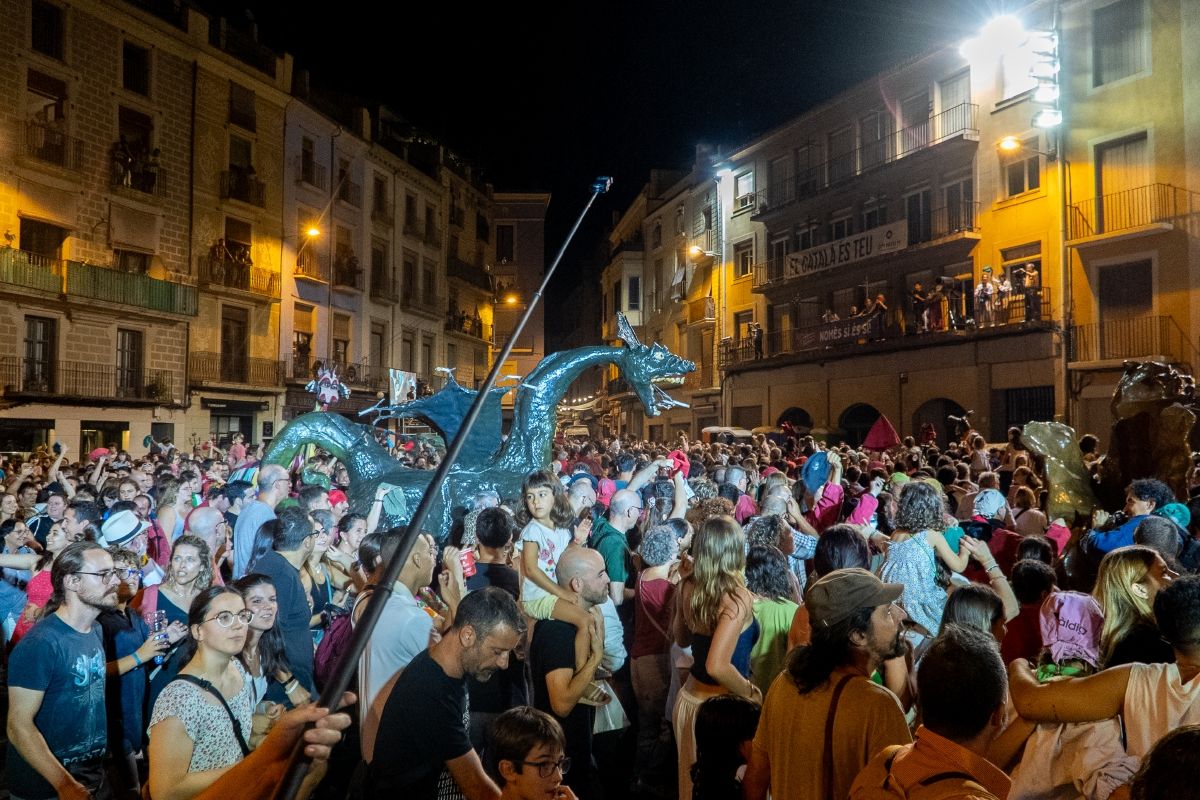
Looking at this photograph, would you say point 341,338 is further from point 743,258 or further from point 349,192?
point 743,258

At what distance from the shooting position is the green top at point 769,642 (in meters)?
4.01

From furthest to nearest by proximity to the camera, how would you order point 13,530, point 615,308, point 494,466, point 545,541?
1. point 615,308
2. point 494,466
3. point 13,530
4. point 545,541

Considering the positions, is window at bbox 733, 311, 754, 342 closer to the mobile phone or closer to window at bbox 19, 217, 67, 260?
window at bbox 19, 217, 67, 260

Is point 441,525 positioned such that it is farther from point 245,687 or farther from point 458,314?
point 458,314

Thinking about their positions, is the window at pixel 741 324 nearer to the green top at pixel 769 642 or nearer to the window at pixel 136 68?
the window at pixel 136 68

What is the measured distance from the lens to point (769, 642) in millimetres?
4047

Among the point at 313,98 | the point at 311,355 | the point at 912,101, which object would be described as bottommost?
the point at 311,355

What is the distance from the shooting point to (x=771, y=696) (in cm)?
289

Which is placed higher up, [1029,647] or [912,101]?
[912,101]

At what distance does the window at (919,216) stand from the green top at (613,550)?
65.3ft

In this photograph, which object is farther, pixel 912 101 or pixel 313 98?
pixel 313 98

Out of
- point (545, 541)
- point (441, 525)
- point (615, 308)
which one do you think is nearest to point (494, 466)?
point (441, 525)

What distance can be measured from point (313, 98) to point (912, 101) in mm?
21182

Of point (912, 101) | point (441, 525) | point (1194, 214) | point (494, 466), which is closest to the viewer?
point (441, 525)
